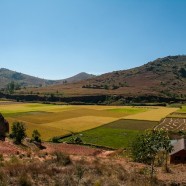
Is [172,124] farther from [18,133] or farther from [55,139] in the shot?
[18,133]

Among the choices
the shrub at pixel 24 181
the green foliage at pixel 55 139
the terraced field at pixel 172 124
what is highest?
the shrub at pixel 24 181

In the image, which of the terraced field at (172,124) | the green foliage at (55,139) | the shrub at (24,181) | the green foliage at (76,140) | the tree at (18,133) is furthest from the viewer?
the terraced field at (172,124)

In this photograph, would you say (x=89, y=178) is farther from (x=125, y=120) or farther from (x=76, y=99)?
(x=76, y=99)

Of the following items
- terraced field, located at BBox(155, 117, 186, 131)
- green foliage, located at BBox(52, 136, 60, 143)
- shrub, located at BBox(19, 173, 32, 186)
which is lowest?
green foliage, located at BBox(52, 136, 60, 143)

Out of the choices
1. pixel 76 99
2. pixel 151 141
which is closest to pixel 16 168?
pixel 151 141

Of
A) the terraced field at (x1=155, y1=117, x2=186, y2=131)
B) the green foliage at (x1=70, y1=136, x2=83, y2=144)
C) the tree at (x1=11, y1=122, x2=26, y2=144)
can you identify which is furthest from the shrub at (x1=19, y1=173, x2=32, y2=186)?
the terraced field at (x1=155, y1=117, x2=186, y2=131)

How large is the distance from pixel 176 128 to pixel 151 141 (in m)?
53.5

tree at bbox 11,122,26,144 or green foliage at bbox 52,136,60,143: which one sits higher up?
tree at bbox 11,122,26,144

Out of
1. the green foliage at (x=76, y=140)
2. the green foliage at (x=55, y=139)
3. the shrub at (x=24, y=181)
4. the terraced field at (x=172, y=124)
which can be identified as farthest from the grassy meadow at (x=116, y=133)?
the shrub at (x=24, y=181)

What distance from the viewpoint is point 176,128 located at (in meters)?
85.6

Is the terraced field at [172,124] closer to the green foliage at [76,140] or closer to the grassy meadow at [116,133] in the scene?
the grassy meadow at [116,133]

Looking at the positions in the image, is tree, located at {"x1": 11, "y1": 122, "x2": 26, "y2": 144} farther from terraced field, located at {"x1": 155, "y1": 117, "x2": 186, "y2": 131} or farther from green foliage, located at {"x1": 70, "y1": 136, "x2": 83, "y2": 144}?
terraced field, located at {"x1": 155, "y1": 117, "x2": 186, "y2": 131}

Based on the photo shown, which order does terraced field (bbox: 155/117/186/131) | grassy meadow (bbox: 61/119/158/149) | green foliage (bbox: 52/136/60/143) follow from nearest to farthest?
grassy meadow (bbox: 61/119/158/149), green foliage (bbox: 52/136/60/143), terraced field (bbox: 155/117/186/131)

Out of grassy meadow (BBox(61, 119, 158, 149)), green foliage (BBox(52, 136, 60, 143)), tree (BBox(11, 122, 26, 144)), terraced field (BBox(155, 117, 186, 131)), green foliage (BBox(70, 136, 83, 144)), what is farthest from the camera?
terraced field (BBox(155, 117, 186, 131))
